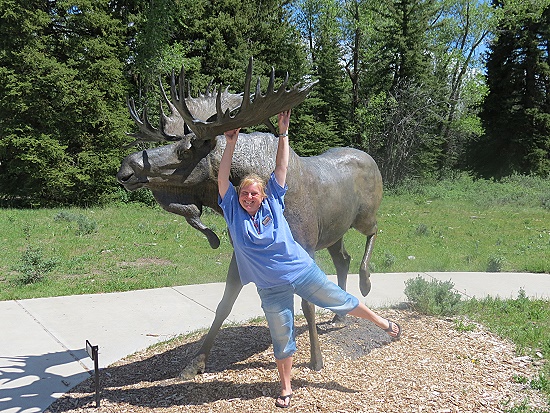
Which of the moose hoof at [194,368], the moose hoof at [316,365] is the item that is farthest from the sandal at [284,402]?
the moose hoof at [194,368]

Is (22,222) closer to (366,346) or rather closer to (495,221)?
(366,346)

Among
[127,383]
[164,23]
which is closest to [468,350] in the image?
[127,383]

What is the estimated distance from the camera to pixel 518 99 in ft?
95.0

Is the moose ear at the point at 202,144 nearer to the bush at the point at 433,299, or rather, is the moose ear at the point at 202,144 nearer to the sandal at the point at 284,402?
the sandal at the point at 284,402

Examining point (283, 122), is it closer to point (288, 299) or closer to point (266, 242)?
point (266, 242)

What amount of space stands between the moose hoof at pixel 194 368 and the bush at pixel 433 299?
2.76 metres

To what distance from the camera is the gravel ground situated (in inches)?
152

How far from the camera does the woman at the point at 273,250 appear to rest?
349 centimetres

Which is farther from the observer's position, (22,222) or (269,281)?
(22,222)

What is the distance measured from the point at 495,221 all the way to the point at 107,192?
12.1 meters

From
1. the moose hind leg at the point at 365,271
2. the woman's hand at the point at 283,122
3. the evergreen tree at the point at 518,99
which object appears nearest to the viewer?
the woman's hand at the point at 283,122

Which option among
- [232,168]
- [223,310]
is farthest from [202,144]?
[223,310]

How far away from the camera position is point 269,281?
353cm

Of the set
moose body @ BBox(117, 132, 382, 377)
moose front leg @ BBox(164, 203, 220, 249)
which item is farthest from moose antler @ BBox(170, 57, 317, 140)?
moose front leg @ BBox(164, 203, 220, 249)
